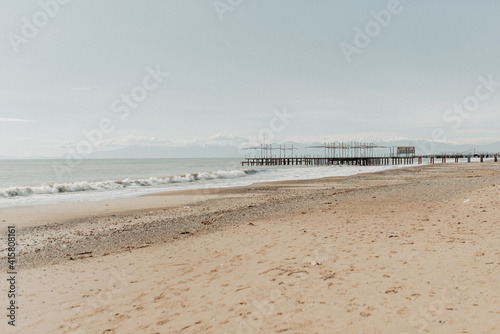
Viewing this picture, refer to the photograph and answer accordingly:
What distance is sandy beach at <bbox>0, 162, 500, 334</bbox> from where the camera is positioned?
169 inches

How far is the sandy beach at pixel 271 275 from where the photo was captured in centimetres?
430

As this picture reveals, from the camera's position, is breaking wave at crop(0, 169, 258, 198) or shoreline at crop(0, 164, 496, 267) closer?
shoreline at crop(0, 164, 496, 267)

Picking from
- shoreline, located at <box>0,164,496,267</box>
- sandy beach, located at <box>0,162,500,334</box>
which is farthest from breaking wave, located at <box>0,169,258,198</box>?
sandy beach, located at <box>0,162,500,334</box>

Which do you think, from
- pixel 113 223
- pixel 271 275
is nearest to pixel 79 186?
pixel 113 223

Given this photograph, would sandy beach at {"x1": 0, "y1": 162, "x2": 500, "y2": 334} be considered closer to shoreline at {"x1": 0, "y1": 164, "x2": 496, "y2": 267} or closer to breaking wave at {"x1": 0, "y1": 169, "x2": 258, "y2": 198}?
shoreline at {"x1": 0, "y1": 164, "x2": 496, "y2": 267}

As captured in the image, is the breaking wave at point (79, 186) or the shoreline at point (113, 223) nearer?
the shoreline at point (113, 223)

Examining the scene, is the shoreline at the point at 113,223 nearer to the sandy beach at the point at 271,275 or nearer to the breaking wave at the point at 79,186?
the sandy beach at the point at 271,275

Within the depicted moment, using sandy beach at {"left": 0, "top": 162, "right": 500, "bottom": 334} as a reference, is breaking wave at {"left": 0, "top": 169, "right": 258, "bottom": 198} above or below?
below

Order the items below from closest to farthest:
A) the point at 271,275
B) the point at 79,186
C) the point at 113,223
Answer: the point at 271,275 → the point at 113,223 → the point at 79,186

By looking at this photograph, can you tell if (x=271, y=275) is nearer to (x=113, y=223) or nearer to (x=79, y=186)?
(x=113, y=223)

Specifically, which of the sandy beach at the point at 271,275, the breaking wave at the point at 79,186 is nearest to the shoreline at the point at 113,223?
the sandy beach at the point at 271,275

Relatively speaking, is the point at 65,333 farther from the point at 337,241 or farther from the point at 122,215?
the point at 122,215

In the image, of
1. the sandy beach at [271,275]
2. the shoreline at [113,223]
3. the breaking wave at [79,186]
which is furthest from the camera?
the breaking wave at [79,186]

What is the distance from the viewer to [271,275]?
5.84m
